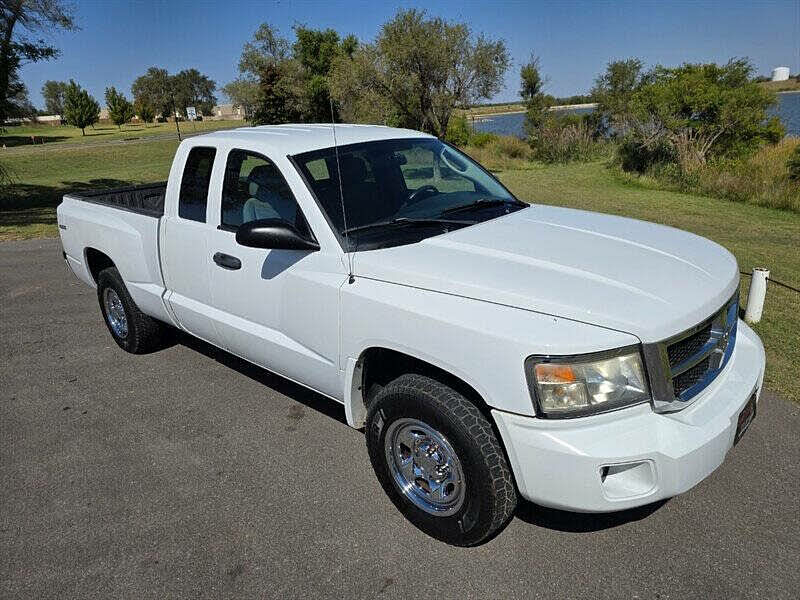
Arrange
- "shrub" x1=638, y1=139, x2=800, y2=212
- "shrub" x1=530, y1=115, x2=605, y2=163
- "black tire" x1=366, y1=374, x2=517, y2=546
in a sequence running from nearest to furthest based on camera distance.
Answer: "black tire" x1=366, y1=374, x2=517, y2=546
"shrub" x1=638, y1=139, x2=800, y2=212
"shrub" x1=530, y1=115, x2=605, y2=163

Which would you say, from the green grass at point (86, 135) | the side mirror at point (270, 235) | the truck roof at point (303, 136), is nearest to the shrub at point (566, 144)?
the green grass at point (86, 135)

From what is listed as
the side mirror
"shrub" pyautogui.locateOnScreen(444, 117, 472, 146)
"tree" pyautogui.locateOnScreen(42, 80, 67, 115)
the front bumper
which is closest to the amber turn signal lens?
the front bumper

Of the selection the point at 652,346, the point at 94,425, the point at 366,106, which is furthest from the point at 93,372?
the point at 366,106

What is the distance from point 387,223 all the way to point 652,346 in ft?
5.20

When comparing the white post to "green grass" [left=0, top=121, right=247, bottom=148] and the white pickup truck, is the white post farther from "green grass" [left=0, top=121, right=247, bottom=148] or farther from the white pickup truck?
"green grass" [left=0, top=121, right=247, bottom=148]

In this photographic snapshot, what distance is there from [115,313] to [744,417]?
4879 millimetres

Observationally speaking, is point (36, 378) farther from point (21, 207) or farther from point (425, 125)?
point (425, 125)

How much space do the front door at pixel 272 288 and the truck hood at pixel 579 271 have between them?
0.31 meters

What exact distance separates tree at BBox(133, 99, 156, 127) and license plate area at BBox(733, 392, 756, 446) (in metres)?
92.8

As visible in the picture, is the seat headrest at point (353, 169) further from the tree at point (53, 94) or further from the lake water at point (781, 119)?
the tree at point (53, 94)

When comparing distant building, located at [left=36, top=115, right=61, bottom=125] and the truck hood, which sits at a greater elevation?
distant building, located at [left=36, top=115, right=61, bottom=125]

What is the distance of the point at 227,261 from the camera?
3.68 m

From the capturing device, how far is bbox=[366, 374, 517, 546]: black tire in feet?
8.19

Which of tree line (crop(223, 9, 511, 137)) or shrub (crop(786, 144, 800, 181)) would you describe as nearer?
shrub (crop(786, 144, 800, 181))
